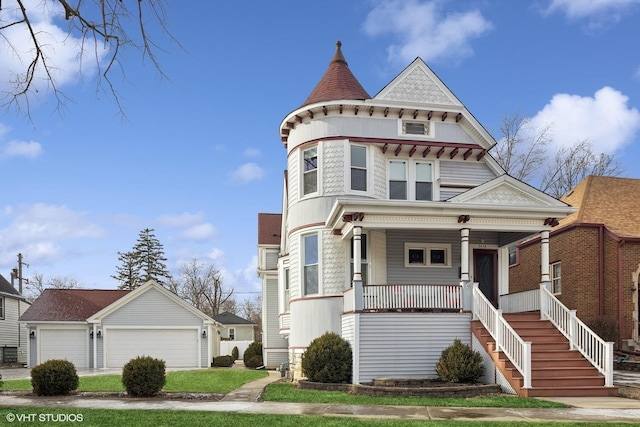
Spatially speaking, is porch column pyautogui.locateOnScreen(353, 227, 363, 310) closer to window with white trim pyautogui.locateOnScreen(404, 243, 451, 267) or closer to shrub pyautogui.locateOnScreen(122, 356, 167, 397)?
window with white trim pyautogui.locateOnScreen(404, 243, 451, 267)

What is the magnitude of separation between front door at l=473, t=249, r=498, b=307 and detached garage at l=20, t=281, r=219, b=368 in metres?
16.0

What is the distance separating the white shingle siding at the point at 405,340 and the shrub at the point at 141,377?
4.97 meters

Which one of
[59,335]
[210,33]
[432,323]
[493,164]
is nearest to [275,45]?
[210,33]

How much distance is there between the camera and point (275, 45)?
505 inches

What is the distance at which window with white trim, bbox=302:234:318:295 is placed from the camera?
1800cm

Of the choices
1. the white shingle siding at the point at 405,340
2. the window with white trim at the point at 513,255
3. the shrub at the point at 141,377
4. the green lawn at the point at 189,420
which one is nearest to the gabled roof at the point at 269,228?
the window with white trim at the point at 513,255

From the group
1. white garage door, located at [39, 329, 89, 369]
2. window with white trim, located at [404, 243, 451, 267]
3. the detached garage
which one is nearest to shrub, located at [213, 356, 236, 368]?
the detached garage

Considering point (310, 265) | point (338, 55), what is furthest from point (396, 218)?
point (338, 55)

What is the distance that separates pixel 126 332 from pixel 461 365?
67.2 feet

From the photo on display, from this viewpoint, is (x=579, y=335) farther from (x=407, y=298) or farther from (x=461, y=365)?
(x=407, y=298)

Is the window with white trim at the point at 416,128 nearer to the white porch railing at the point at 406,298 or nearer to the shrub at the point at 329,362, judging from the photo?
the white porch railing at the point at 406,298

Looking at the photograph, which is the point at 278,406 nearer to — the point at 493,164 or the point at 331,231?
the point at 331,231

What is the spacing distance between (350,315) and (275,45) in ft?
23.5

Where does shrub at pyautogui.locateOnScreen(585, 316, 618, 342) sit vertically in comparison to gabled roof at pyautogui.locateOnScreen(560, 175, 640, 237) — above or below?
below
